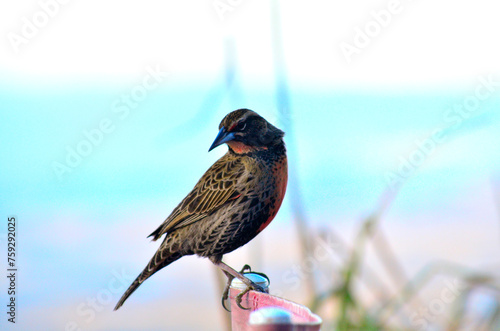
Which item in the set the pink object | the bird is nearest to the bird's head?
the bird

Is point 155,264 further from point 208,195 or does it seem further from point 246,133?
point 246,133

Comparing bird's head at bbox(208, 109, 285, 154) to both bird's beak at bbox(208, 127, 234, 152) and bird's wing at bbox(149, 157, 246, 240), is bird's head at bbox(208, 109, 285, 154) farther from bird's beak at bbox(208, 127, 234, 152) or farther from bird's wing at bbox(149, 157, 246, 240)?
bird's wing at bbox(149, 157, 246, 240)

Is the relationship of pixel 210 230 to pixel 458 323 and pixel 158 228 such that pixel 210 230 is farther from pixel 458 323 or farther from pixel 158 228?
pixel 458 323

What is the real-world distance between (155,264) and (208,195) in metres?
0.49

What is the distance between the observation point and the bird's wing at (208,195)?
11.2 feet

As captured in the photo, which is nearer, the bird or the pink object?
the pink object

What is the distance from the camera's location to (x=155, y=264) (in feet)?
11.7

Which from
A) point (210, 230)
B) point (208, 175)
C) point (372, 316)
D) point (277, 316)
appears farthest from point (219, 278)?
point (277, 316)

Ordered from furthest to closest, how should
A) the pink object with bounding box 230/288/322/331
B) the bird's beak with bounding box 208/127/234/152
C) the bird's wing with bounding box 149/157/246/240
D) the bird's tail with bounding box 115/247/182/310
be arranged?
1. the bird's tail with bounding box 115/247/182/310
2. the bird's wing with bounding box 149/157/246/240
3. the bird's beak with bounding box 208/127/234/152
4. the pink object with bounding box 230/288/322/331

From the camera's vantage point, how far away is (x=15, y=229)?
400cm

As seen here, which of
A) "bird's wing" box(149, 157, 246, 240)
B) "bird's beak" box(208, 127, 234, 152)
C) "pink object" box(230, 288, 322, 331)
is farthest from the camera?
"bird's wing" box(149, 157, 246, 240)

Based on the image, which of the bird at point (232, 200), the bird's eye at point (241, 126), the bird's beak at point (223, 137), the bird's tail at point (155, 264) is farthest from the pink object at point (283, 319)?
the bird's tail at point (155, 264)

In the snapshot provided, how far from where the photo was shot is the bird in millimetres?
3299

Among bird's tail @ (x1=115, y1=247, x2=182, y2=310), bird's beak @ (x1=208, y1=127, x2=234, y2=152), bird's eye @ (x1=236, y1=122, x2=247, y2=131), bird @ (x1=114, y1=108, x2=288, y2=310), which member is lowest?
bird's tail @ (x1=115, y1=247, x2=182, y2=310)
